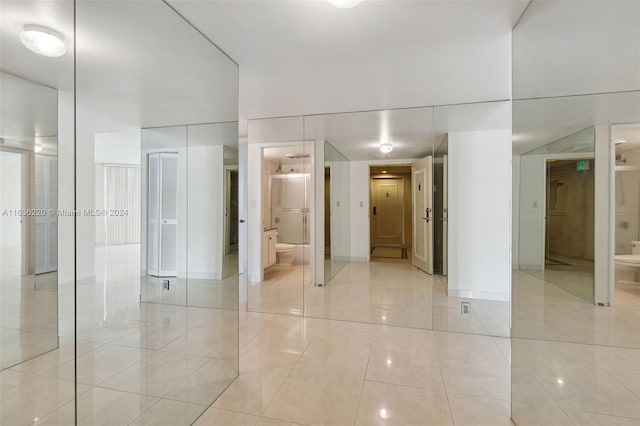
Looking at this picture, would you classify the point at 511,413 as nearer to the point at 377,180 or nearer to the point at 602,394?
the point at 602,394

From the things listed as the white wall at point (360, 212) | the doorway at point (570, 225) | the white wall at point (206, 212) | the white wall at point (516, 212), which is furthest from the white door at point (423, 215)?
the white wall at point (206, 212)

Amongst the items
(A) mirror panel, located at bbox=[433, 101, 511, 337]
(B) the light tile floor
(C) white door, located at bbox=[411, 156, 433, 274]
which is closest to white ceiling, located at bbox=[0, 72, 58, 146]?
(B) the light tile floor

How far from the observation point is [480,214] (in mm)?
4016

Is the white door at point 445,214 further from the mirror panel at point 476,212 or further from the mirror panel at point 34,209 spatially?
the mirror panel at point 34,209

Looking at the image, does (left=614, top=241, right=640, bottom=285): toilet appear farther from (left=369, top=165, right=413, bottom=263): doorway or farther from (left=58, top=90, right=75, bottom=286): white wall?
(left=369, top=165, right=413, bottom=263): doorway

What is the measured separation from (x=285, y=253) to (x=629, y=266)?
4.36 meters

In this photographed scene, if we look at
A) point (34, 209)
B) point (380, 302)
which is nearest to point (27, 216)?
point (34, 209)

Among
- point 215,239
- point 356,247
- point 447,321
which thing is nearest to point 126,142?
point 215,239

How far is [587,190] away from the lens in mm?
1084

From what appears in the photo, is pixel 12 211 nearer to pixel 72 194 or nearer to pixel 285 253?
pixel 72 194

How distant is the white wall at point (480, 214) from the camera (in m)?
3.93

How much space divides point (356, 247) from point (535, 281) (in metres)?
4.57

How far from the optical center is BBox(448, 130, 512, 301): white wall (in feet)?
12.9

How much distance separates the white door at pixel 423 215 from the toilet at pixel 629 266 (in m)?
3.82
